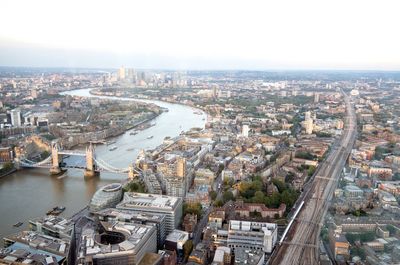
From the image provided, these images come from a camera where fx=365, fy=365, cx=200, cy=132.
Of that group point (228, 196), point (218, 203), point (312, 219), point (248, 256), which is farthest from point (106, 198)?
point (312, 219)

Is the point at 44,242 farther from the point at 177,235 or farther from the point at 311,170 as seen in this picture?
the point at 311,170

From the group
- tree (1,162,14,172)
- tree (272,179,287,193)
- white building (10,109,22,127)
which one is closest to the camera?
tree (272,179,287,193)

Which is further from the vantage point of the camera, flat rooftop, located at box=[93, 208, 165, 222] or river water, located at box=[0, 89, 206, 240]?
river water, located at box=[0, 89, 206, 240]

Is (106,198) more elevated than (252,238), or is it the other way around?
(106,198)

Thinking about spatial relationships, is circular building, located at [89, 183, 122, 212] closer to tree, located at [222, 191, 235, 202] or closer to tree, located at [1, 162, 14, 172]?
tree, located at [222, 191, 235, 202]

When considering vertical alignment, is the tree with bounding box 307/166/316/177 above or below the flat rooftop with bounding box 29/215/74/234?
below

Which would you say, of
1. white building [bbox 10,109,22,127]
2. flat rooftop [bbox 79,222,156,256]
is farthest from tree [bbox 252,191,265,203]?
white building [bbox 10,109,22,127]

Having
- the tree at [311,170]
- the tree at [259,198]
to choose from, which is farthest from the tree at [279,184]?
the tree at [311,170]

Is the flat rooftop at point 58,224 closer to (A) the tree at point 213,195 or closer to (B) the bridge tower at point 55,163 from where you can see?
(A) the tree at point 213,195
